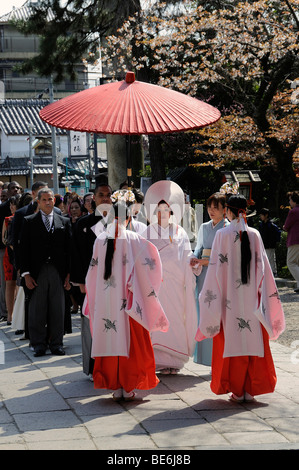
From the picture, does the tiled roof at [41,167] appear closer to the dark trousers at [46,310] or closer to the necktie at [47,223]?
the necktie at [47,223]

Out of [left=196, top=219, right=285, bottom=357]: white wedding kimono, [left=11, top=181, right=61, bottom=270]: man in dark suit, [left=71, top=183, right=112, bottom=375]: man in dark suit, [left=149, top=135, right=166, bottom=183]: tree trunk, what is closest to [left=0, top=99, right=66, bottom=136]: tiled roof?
[left=149, top=135, right=166, bottom=183]: tree trunk

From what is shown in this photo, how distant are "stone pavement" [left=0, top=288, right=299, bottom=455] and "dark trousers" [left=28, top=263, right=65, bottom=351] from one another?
677 mm

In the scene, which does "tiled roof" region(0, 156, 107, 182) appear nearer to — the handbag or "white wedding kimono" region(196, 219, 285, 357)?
the handbag

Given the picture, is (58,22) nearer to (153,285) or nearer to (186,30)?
(186,30)

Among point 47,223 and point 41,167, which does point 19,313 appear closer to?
point 47,223

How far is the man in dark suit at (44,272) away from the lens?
25.4 ft

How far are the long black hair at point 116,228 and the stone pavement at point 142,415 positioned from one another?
1084 millimetres

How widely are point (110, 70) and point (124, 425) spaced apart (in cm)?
1283

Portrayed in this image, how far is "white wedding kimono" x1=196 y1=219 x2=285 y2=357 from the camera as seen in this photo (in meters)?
5.60

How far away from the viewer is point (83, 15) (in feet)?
52.9

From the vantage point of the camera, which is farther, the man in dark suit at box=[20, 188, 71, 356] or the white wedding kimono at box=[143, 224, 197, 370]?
the man in dark suit at box=[20, 188, 71, 356]

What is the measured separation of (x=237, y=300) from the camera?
5.70m

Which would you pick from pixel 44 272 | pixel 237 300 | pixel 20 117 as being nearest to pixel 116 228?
pixel 237 300

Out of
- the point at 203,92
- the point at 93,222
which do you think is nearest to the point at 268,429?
the point at 93,222
